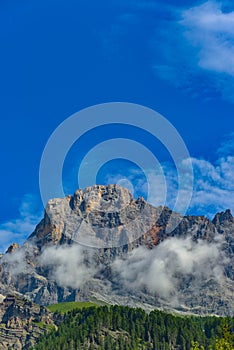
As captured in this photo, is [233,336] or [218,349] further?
[233,336]

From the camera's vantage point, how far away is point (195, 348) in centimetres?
7656

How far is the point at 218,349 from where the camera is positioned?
75938mm

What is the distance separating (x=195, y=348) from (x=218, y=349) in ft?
9.07

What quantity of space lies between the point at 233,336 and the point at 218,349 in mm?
8599

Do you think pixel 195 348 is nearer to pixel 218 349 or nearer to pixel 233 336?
pixel 218 349

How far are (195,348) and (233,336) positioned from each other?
31.0 ft

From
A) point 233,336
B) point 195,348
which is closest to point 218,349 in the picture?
point 195,348

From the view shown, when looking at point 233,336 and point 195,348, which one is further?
point 233,336
